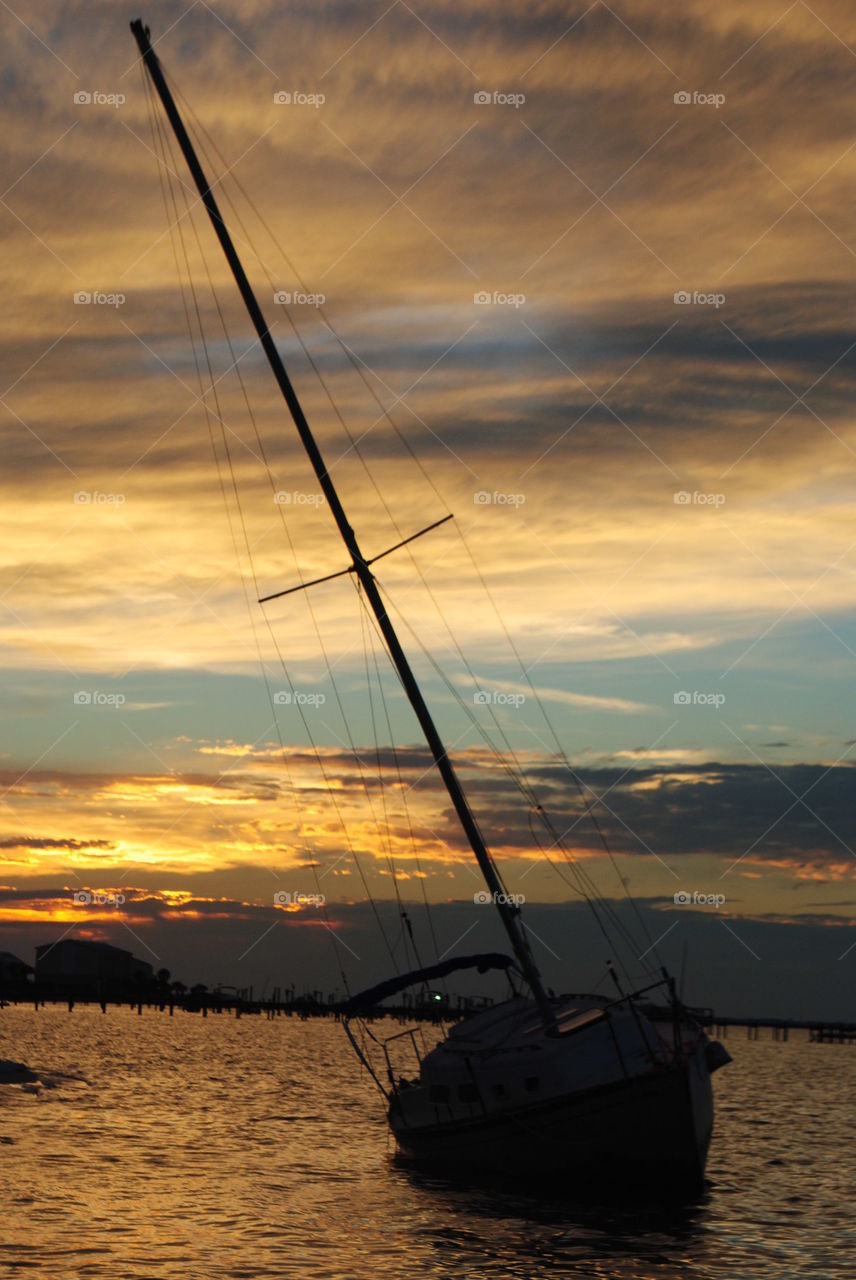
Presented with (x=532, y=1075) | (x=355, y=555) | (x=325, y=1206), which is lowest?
(x=325, y=1206)

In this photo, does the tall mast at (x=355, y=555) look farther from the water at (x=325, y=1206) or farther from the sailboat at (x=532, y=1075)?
the water at (x=325, y=1206)

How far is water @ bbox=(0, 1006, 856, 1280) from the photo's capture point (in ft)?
100

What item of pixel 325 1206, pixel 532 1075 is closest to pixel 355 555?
pixel 532 1075

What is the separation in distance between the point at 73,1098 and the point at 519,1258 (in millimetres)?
43984

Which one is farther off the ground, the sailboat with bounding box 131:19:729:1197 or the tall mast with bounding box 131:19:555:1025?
the tall mast with bounding box 131:19:555:1025

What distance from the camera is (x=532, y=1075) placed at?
111ft

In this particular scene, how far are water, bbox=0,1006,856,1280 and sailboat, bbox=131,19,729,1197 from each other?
5.23 ft

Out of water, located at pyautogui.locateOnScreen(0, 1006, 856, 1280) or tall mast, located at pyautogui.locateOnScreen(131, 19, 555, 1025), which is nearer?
water, located at pyautogui.locateOnScreen(0, 1006, 856, 1280)

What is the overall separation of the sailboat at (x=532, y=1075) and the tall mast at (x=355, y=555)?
42mm

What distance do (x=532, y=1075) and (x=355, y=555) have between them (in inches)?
605

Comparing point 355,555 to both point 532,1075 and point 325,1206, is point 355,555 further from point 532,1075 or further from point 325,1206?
point 325,1206

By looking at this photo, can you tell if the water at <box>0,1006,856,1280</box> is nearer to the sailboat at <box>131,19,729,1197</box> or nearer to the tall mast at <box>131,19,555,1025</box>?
the sailboat at <box>131,19,729,1197</box>

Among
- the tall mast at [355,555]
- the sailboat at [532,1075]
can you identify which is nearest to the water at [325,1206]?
the sailboat at [532,1075]

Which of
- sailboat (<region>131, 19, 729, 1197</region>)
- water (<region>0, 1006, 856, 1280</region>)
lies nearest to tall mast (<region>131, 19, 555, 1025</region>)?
sailboat (<region>131, 19, 729, 1197</region>)
